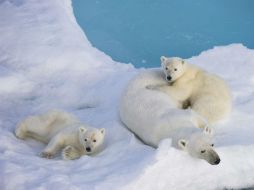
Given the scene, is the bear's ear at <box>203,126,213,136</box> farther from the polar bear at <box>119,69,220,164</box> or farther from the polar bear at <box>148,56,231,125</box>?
the polar bear at <box>148,56,231,125</box>

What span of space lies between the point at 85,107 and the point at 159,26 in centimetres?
354

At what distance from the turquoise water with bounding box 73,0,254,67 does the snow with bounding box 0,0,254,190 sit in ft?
2.42

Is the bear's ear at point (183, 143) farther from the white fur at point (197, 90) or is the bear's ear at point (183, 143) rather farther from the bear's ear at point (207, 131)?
the white fur at point (197, 90)

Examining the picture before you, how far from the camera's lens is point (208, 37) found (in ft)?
27.7

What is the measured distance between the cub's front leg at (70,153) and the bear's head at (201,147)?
0.87 metres

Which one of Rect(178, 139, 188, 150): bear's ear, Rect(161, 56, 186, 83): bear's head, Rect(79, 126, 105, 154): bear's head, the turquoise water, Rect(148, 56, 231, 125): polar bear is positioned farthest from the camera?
the turquoise water

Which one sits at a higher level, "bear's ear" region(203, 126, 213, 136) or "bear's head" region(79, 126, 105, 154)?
"bear's ear" region(203, 126, 213, 136)

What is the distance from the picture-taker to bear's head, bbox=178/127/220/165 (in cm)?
385

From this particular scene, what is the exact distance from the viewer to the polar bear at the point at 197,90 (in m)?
4.84

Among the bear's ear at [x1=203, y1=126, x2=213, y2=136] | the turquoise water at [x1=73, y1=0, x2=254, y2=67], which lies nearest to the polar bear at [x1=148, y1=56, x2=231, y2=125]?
the bear's ear at [x1=203, y1=126, x2=213, y2=136]

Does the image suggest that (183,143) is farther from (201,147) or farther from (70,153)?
(70,153)

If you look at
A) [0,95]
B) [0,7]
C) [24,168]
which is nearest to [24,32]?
[0,7]

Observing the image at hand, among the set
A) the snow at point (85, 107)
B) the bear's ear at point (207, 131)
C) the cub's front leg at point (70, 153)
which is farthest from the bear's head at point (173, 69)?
the cub's front leg at point (70, 153)

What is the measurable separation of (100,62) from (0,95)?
4.40ft
